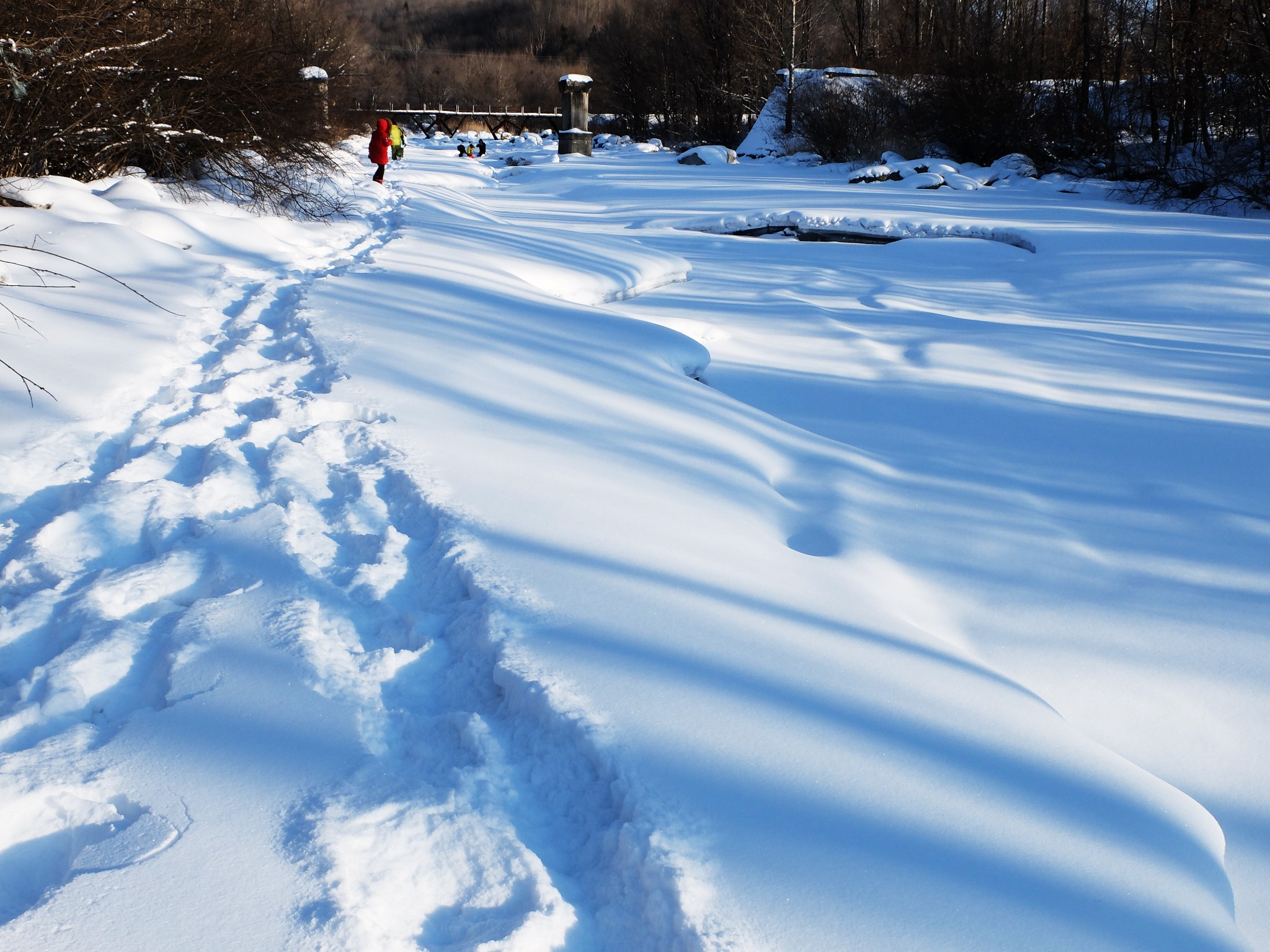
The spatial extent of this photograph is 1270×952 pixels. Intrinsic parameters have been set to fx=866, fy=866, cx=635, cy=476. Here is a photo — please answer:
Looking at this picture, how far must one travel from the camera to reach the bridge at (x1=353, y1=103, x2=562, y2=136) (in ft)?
135

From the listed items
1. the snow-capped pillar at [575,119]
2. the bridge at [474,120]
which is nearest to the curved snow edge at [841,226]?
the snow-capped pillar at [575,119]

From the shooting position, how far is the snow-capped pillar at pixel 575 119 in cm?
2438

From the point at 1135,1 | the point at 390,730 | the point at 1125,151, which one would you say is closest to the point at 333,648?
the point at 390,730

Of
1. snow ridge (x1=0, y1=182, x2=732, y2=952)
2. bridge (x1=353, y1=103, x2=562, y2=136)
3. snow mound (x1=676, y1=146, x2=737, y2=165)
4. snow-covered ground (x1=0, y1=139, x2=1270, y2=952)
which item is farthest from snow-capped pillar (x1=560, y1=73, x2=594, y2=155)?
snow ridge (x1=0, y1=182, x2=732, y2=952)

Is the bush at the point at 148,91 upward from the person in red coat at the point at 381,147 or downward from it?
downward

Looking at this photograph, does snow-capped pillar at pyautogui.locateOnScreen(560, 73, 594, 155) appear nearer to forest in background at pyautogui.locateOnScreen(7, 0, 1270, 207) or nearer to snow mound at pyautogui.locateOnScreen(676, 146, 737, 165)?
forest in background at pyautogui.locateOnScreen(7, 0, 1270, 207)

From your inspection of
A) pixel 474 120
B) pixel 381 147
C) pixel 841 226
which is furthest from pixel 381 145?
pixel 474 120

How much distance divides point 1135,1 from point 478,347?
1651cm

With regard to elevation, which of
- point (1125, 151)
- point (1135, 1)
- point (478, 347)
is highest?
point (1135, 1)

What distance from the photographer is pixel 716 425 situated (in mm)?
3170

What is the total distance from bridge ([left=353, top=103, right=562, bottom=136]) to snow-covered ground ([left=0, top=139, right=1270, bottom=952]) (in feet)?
127

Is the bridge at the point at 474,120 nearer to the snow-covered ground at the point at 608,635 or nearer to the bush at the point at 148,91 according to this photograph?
the bush at the point at 148,91

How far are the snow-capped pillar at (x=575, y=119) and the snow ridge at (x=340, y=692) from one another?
24154mm

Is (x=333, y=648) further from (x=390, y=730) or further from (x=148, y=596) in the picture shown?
(x=148, y=596)
